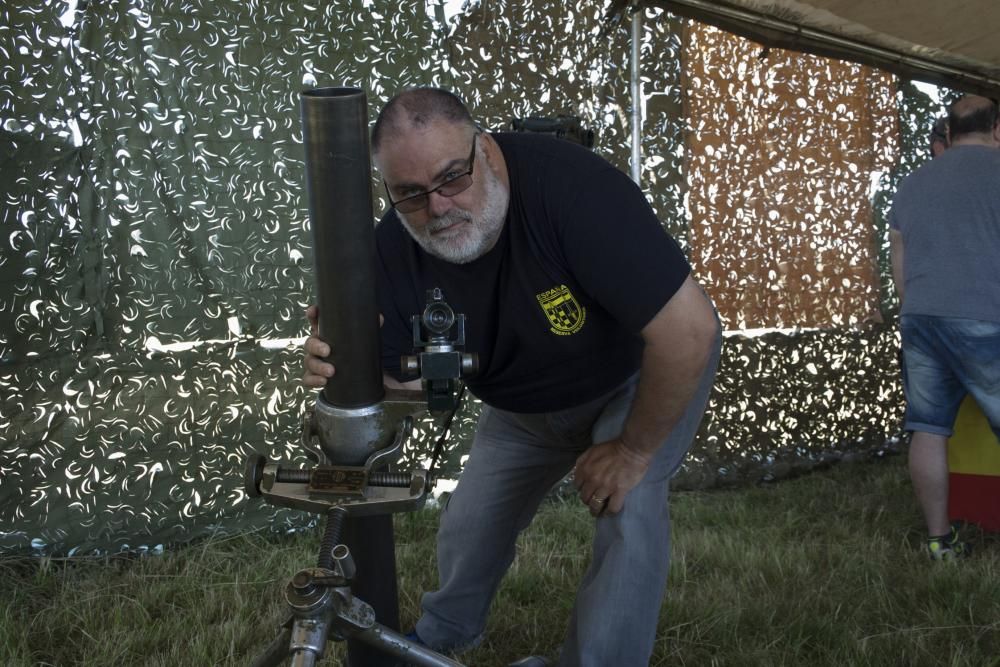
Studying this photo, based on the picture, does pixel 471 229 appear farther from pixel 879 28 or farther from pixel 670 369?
pixel 879 28

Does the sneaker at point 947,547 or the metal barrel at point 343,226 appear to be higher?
the metal barrel at point 343,226

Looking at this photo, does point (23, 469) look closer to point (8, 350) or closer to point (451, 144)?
point (8, 350)

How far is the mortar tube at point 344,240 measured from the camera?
1.36m

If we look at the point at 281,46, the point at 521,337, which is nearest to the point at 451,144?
the point at 521,337

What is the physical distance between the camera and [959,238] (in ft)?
10.6

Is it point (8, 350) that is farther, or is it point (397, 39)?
point (397, 39)

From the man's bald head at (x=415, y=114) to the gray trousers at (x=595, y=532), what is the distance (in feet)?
2.66

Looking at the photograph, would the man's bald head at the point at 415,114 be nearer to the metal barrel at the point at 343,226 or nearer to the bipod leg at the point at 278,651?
the metal barrel at the point at 343,226

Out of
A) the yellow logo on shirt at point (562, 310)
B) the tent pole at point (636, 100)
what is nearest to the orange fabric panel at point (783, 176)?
the tent pole at point (636, 100)

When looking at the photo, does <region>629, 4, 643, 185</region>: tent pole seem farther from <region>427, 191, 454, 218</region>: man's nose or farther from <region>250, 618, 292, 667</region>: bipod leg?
<region>250, 618, 292, 667</region>: bipod leg

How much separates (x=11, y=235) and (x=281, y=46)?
1206mm

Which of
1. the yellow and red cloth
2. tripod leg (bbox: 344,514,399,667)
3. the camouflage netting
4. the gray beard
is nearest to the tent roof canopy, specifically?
the camouflage netting

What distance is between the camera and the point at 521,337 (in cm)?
206

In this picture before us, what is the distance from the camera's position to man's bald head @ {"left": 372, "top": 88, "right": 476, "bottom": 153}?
5.80ft
